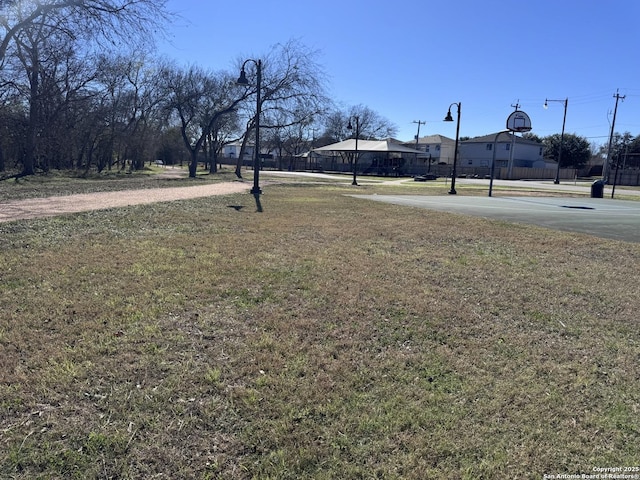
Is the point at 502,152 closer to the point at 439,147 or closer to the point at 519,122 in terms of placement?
the point at 439,147

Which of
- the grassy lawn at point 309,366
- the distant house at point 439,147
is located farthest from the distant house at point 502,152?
the grassy lawn at point 309,366

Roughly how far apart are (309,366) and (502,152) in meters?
78.6

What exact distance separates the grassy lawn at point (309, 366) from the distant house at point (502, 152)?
2874 inches

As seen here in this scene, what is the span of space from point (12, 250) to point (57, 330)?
3729mm

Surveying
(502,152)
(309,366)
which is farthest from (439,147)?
(309,366)

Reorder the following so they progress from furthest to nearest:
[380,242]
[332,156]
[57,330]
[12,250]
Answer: [332,156] < [380,242] < [12,250] < [57,330]

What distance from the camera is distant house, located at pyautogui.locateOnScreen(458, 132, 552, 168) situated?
72.2 m

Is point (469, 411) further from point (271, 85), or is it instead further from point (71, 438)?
point (271, 85)

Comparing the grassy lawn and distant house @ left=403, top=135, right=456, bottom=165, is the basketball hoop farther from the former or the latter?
distant house @ left=403, top=135, right=456, bottom=165

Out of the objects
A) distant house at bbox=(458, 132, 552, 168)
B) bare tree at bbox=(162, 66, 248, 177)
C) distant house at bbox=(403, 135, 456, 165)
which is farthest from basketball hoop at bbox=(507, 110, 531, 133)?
distant house at bbox=(403, 135, 456, 165)

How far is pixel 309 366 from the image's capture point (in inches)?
123

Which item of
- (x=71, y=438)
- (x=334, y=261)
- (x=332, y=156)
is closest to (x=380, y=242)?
(x=334, y=261)

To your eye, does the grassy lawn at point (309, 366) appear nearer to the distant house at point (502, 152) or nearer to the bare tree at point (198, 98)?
the bare tree at point (198, 98)

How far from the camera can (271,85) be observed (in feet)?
108
